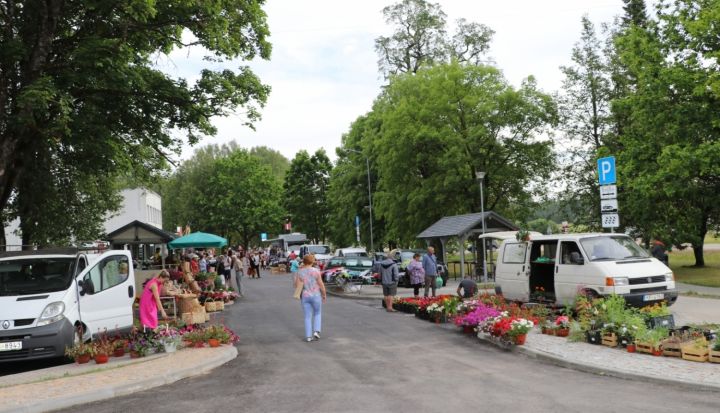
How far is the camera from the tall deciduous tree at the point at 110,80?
1555cm

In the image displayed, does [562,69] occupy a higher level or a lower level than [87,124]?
higher

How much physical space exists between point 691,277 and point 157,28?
83.7 feet

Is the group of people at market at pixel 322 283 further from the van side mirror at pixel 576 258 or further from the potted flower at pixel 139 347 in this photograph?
the van side mirror at pixel 576 258

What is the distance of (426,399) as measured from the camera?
7359 millimetres

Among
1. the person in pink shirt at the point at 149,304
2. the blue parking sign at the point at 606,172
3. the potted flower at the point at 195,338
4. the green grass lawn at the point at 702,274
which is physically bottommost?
the green grass lawn at the point at 702,274

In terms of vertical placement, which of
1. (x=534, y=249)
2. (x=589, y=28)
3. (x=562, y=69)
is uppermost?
(x=589, y=28)

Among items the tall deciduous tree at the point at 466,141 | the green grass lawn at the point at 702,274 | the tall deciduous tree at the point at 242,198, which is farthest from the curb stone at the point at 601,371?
the tall deciduous tree at the point at 242,198

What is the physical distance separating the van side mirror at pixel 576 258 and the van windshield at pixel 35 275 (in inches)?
415

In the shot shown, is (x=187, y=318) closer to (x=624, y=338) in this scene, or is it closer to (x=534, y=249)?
(x=534, y=249)

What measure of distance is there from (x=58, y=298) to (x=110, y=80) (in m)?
7.44

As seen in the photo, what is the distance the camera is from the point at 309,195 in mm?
80125

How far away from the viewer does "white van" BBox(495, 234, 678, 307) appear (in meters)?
13.7

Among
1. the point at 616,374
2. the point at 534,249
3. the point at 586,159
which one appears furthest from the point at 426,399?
the point at 586,159

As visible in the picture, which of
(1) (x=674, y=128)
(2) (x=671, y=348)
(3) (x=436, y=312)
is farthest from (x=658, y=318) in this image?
(1) (x=674, y=128)
